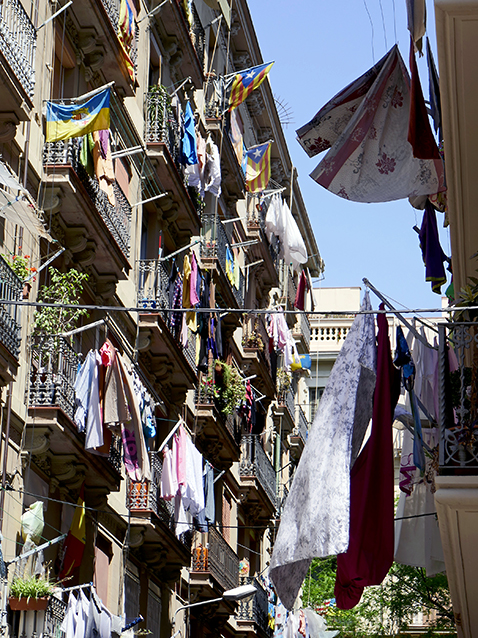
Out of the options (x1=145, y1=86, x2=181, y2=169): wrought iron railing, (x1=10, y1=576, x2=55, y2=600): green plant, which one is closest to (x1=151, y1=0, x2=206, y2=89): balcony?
(x1=145, y1=86, x2=181, y2=169): wrought iron railing

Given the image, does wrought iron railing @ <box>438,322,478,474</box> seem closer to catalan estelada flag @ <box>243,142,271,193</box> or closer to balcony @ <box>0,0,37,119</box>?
balcony @ <box>0,0,37,119</box>

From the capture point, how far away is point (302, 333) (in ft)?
156

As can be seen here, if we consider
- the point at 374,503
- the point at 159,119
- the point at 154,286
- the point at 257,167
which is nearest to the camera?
the point at 374,503

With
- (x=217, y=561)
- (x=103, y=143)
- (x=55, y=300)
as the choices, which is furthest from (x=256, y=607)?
(x=103, y=143)

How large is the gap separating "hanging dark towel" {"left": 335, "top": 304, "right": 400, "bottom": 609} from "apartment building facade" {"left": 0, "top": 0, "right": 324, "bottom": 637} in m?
1.47

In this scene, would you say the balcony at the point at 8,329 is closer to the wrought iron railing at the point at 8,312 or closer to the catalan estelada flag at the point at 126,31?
the wrought iron railing at the point at 8,312

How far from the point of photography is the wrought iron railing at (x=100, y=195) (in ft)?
58.8

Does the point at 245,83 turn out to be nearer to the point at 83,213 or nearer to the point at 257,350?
the point at 257,350

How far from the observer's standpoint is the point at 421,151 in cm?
1227

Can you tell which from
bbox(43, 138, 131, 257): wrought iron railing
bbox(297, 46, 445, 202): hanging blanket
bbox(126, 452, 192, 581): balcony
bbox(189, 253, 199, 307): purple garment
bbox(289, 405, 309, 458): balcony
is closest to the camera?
bbox(297, 46, 445, 202): hanging blanket

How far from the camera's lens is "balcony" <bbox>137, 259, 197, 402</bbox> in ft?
75.7

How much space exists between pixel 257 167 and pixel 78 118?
18.1m

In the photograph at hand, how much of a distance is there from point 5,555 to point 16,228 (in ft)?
14.9

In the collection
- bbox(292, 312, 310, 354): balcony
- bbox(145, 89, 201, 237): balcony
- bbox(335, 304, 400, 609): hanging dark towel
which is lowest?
bbox(335, 304, 400, 609): hanging dark towel
